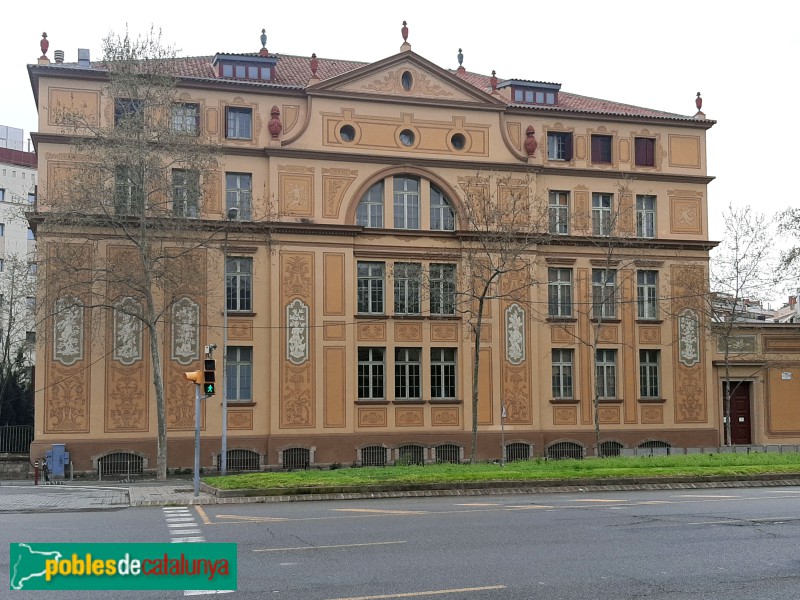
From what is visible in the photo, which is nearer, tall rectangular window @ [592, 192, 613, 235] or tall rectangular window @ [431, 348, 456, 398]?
tall rectangular window @ [431, 348, 456, 398]

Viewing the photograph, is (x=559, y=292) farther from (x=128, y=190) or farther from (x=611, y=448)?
(x=128, y=190)

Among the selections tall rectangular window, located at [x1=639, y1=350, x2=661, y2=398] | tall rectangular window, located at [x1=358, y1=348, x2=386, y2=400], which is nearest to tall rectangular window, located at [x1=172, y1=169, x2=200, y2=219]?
tall rectangular window, located at [x1=358, y1=348, x2=386, y2=400]

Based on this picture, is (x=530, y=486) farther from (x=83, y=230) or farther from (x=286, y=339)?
(x=83, y=230)

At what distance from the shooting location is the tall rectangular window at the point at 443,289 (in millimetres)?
39062

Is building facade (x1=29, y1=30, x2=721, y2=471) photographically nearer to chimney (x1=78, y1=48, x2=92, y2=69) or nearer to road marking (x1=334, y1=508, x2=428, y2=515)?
chimney (x1=78, y1=48, x2=92, y2=69)

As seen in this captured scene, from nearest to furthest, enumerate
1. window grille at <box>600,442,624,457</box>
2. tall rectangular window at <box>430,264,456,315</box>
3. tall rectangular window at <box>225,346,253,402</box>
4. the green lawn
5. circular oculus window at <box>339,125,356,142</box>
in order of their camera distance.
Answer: the green lawn → tall rectangular window at <box>225,346,253,402</box> → tall rectangular window at <box>430,264,456,315</box> → circular oculus window at <box>339,125,356,142</box> → window grille at <box>600,442,624,457</box>

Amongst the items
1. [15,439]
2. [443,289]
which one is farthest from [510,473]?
[15,439]

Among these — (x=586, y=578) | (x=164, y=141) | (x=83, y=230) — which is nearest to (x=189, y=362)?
(x=83, y=230)

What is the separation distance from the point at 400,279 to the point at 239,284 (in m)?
6.35

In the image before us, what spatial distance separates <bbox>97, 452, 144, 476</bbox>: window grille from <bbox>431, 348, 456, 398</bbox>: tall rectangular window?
1187 cm

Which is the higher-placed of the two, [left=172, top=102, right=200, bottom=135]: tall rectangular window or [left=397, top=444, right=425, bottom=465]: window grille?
[left=172, top=102, right=200, bottom=135]: tall rectangular window

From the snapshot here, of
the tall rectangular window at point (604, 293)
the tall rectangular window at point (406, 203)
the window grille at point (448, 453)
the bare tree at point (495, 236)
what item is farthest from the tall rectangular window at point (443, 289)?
the tall rectangular window at point (604, 293)

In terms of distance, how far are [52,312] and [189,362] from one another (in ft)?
18.0

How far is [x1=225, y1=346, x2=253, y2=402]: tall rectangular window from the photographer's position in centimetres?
3819
